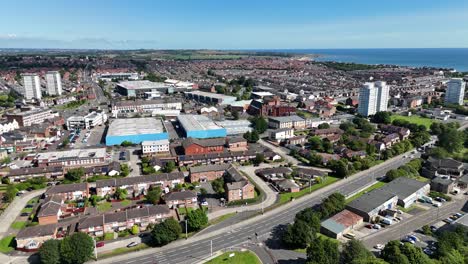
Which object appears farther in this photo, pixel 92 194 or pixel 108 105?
pixel 108 105

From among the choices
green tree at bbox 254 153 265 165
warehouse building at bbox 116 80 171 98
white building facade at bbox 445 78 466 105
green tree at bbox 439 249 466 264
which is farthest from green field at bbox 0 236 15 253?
white building facade at bbox 445 78 466 105

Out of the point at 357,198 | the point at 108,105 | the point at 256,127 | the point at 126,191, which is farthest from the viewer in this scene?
the point at 108,105

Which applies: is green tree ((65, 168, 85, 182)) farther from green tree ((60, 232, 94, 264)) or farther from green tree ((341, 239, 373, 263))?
green tree ((341, 239, 373, 263))

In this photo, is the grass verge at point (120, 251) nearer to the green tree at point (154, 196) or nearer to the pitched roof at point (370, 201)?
the green tree at point (154, 196)

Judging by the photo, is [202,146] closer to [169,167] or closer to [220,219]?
[169,167]

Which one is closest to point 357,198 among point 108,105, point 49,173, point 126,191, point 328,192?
point 328,192

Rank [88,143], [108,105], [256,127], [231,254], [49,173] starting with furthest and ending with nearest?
1. [108,105]
2. [256,127]
3. [88,143]
4. [49,173]
5. [231,254]

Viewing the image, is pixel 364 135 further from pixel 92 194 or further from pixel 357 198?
pixel 92 194
